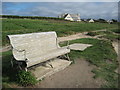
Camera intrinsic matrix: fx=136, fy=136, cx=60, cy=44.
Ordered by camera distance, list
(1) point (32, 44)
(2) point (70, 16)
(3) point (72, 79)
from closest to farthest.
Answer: (3) point (72, 79)
(1) point (32, 44)
(2) point (70, 16)

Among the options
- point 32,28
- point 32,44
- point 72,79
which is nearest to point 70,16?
point 32,28

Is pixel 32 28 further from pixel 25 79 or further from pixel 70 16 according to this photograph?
pixel 70 16

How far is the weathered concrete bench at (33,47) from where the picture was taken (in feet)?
14.5

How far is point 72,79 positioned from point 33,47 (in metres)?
1.84

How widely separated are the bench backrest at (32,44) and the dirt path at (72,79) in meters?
1.11

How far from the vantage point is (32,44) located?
16.5 ft

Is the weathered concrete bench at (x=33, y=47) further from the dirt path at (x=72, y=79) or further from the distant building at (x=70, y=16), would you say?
the distant building at (x=70, y=16)

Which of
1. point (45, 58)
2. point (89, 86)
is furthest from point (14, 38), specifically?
point (89, 86)

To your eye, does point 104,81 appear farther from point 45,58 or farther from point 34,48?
point 34,48

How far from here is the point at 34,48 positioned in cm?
509

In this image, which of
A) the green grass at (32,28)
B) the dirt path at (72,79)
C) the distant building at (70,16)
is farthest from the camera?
the distant building at (70,16)

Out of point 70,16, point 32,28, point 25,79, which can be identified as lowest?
point 25,79

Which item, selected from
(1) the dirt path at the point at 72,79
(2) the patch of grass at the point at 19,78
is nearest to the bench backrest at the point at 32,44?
(2) the patch of grass at the point at 19,78

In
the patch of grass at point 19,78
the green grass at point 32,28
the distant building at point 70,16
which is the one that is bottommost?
the patch of grass at point 19,78
